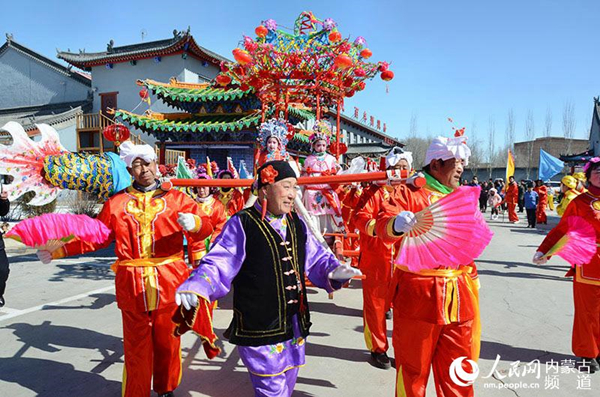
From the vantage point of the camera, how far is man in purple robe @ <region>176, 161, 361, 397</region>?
224cm

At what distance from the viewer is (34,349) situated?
170 inches

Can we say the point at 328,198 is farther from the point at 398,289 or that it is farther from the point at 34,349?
the point at 34,349

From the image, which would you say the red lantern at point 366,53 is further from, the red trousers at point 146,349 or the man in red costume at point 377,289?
the red trousers at point 146,349

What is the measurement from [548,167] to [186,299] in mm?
19128

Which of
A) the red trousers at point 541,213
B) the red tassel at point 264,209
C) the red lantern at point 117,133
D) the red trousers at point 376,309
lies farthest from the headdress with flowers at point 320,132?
the red trousers at point 541,213

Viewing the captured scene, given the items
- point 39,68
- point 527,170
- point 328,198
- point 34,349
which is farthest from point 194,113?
point 527,170

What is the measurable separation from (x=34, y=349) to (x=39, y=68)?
95.8 feet

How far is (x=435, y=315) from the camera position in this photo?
7.94 ft

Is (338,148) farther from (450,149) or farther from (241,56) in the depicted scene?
(450,149)

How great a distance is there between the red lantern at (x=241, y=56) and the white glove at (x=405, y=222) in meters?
4.58

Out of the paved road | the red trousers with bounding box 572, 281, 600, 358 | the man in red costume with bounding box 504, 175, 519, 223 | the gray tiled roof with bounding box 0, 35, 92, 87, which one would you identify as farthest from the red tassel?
the gray tiled roof with bounding box 0, 35, 92, 87

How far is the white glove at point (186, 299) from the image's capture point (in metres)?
2.00

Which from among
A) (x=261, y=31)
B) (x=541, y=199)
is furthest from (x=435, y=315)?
(x=541, y=199)

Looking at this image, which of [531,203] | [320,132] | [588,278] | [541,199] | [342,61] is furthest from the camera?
[541,199]
